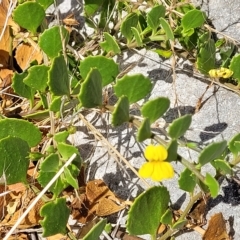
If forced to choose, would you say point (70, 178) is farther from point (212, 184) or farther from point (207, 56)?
point (207, 56)

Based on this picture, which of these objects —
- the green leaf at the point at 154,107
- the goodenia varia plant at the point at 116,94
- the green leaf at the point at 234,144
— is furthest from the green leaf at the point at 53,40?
the green leaf at the point at 234,144

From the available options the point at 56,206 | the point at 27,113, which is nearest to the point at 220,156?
the point at 56,206

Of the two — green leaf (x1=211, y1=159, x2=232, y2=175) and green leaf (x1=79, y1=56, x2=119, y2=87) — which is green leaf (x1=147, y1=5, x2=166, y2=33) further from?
green leaf (x1=211, y1=159, x2=232, y2=175)

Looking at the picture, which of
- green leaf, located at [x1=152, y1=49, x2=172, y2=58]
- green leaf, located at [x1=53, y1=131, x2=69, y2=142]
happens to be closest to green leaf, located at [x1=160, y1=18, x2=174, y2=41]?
green leaf, located at [x1=152, y1=49, x2=172, y2=58]

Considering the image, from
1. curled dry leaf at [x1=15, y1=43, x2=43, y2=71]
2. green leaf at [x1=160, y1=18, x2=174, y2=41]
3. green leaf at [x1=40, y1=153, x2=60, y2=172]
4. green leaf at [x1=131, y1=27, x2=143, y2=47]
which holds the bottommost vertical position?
green leaf at [x1=40, y1=153, x2=60, y2=172]

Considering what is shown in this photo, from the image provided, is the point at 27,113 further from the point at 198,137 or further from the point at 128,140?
the point at 198,137

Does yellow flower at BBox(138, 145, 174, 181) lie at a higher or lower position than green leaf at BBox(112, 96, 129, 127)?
lower

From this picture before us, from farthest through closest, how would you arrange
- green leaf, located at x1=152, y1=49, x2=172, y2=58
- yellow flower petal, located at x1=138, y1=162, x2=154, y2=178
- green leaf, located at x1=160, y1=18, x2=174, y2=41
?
green leaf, located at x1=152, y1=49, x2=172, y2=58, green leaf, located at x1=160, y1=18, x2=174, y2=41, yellow flower petal, located at x1=138, y1=162, x2=154, y2=178
